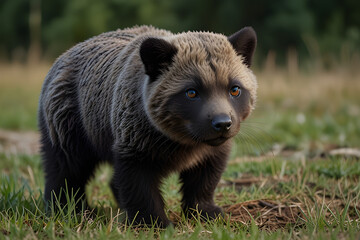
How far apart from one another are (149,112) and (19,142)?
589 cm

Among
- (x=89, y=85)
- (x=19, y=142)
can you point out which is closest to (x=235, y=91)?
(x=89, y=85)

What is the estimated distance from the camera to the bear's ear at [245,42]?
13.2ft

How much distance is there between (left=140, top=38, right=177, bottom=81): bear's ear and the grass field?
949 millimetres

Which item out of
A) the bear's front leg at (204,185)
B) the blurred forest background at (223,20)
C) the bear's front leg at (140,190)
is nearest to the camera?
the bear's front leg at (140,190)

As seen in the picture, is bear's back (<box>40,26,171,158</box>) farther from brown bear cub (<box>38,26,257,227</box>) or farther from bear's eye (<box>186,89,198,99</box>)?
bear's eye (<box>186,89,198,99</box>)

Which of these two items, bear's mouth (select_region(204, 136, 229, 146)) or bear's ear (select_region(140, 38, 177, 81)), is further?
bear's ear (select_region(140, 38, 177, 81))

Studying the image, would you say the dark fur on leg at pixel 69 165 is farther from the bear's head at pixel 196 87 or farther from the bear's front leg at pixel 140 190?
the bear's head at pixel 196 87

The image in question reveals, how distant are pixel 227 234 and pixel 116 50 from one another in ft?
7.35

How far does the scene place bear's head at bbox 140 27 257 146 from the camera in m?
3.58

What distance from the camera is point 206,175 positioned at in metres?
4.39

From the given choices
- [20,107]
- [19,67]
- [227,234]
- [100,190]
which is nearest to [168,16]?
[19,67]

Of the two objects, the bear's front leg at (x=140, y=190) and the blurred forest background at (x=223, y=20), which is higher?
the bear's front leg at (x=140, y=190)

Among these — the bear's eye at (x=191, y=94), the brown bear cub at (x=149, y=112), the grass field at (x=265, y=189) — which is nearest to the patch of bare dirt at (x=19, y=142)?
the grass field at (x=265, y=189)

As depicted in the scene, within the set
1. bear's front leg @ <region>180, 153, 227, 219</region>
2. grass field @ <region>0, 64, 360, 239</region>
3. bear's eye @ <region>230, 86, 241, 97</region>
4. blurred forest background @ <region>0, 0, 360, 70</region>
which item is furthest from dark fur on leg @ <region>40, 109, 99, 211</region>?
blurred forest background @ <region>0, 0, 360, 70</region>
